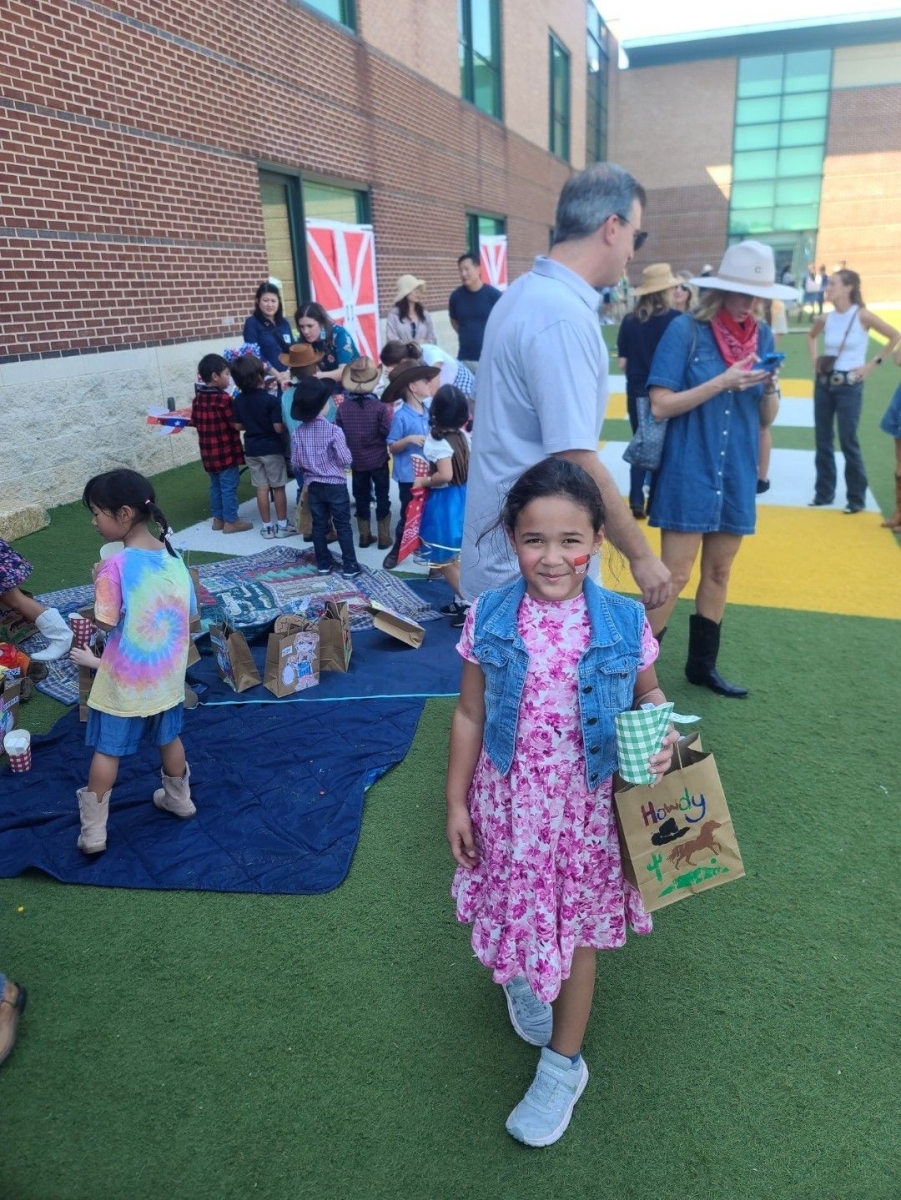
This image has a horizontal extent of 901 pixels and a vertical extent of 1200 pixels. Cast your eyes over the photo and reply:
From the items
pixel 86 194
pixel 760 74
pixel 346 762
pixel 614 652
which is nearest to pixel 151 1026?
pixel 346 762

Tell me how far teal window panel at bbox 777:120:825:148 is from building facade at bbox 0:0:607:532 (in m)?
25.9

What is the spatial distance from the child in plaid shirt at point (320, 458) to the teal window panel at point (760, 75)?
37.0 meters

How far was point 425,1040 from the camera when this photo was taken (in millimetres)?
2428

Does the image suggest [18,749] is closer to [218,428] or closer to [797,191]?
[218,428]

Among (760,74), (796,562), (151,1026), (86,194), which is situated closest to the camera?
(151,1026)

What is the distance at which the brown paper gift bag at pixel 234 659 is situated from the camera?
4523mm

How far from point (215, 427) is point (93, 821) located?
4657 mm

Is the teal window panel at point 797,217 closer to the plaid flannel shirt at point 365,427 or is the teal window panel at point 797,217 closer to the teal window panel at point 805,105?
the teal window panel at point 805,105

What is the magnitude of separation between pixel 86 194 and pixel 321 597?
4764mm

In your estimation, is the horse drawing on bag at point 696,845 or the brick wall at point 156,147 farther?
the brick wall at point 156,147

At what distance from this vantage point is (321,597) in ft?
19.3

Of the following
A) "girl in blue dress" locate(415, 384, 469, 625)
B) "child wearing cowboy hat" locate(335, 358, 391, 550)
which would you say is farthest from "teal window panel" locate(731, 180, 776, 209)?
"girl in blue dress" locate(415, 384, 469, 625)

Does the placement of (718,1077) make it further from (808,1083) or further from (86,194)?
(86,194)

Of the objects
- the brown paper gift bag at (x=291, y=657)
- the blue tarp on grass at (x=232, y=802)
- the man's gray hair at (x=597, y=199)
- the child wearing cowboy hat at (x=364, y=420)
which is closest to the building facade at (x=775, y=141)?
the child wearing cowboy hat at (x=364, y=420)
